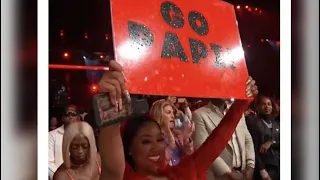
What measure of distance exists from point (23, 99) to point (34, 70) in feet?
0.27

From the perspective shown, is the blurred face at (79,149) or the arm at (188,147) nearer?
the blurred face at (79,149)

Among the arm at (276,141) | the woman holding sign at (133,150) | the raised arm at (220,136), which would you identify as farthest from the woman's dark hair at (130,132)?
the arm at (276,141)

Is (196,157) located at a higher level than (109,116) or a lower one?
lower

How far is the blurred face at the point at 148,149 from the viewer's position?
3.97 ft

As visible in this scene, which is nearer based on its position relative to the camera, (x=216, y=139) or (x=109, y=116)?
(x=109, y=116)

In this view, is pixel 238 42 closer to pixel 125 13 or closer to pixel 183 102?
pixel 183 102

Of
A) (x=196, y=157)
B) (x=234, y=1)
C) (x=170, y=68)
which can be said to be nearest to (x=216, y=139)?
(x=196, y=157)

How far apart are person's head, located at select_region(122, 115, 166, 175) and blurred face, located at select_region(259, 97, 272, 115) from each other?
1.20 feet

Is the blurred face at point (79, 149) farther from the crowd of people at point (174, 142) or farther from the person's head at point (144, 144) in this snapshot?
the person's head at point (144, 144)

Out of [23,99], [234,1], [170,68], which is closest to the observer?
[23,99]

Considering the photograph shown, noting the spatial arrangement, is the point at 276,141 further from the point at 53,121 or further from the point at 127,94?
the point at 53,121

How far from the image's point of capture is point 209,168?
1326mm

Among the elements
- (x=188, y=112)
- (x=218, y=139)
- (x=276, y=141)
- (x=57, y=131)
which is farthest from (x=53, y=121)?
(x=276, y=141)

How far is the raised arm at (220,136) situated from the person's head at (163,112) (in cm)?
13
